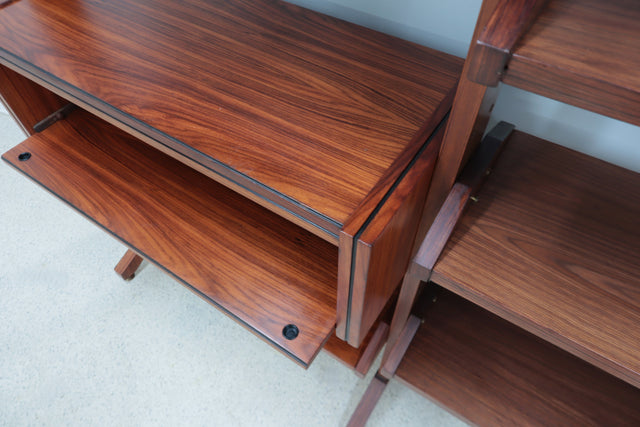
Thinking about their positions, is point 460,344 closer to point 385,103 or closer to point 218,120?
point 385,103

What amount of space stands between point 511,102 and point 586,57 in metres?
0.37

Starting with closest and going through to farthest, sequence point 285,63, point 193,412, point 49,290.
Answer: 1. point 285,63
2. point 193,412
3. point 49,290

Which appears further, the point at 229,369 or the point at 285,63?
the point at 229,369

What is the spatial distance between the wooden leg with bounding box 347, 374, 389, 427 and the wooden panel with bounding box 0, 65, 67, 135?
3.03ft

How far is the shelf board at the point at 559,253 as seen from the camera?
1.53ft

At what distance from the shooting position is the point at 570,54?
35 cm

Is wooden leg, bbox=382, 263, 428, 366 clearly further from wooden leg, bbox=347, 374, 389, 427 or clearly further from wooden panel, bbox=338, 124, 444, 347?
wooden leg, bbox=347, 374, 389, 427

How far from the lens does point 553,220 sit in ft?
1.82

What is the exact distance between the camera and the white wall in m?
0.64

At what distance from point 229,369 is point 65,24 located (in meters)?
0.81

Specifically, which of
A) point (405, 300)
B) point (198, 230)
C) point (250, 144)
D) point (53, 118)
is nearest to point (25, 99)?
point (53, 118)

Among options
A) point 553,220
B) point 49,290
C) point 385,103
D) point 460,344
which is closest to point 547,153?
point 553,220

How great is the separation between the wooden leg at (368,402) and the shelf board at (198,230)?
0.41 m

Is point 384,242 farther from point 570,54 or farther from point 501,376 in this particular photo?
point 501,376
